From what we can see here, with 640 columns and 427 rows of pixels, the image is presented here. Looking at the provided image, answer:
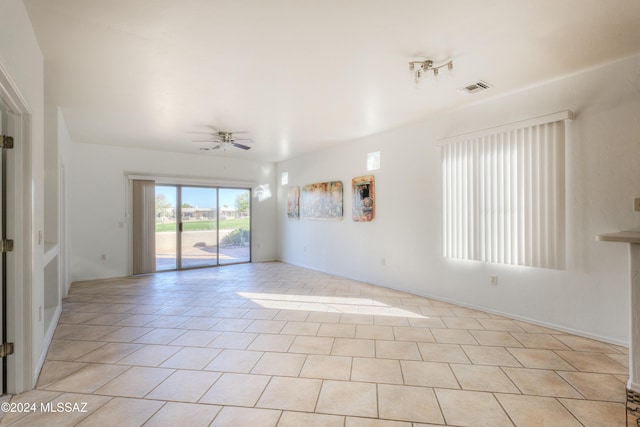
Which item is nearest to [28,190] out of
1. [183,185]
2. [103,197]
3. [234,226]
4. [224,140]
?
[224,140]

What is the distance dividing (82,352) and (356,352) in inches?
102

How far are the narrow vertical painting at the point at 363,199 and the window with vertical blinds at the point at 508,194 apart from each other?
1470 millimetres

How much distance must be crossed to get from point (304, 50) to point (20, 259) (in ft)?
Result: 8.96

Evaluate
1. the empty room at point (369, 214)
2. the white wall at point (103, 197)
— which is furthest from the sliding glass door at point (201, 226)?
the empty room at point (369, 214)

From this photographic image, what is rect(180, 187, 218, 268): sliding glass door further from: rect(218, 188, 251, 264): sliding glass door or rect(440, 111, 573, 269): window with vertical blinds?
rect(440, 111, 573, 269): window with vertical blinds

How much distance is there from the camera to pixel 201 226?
24.4 feet

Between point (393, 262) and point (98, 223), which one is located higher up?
point (98, 223)

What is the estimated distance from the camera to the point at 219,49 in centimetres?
266

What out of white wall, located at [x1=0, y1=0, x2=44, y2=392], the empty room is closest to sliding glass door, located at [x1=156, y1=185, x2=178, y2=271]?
the empty room

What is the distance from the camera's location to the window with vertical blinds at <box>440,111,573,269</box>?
10.8ft

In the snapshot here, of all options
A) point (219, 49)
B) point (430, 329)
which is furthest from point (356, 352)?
point (219, 49)

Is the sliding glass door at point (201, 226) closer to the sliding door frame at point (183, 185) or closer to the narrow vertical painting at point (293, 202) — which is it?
the sliding door frame at point (183, 185)

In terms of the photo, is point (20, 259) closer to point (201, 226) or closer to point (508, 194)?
point (508, 194)

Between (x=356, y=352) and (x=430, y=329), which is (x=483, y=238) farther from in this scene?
(x=356, y=352)
